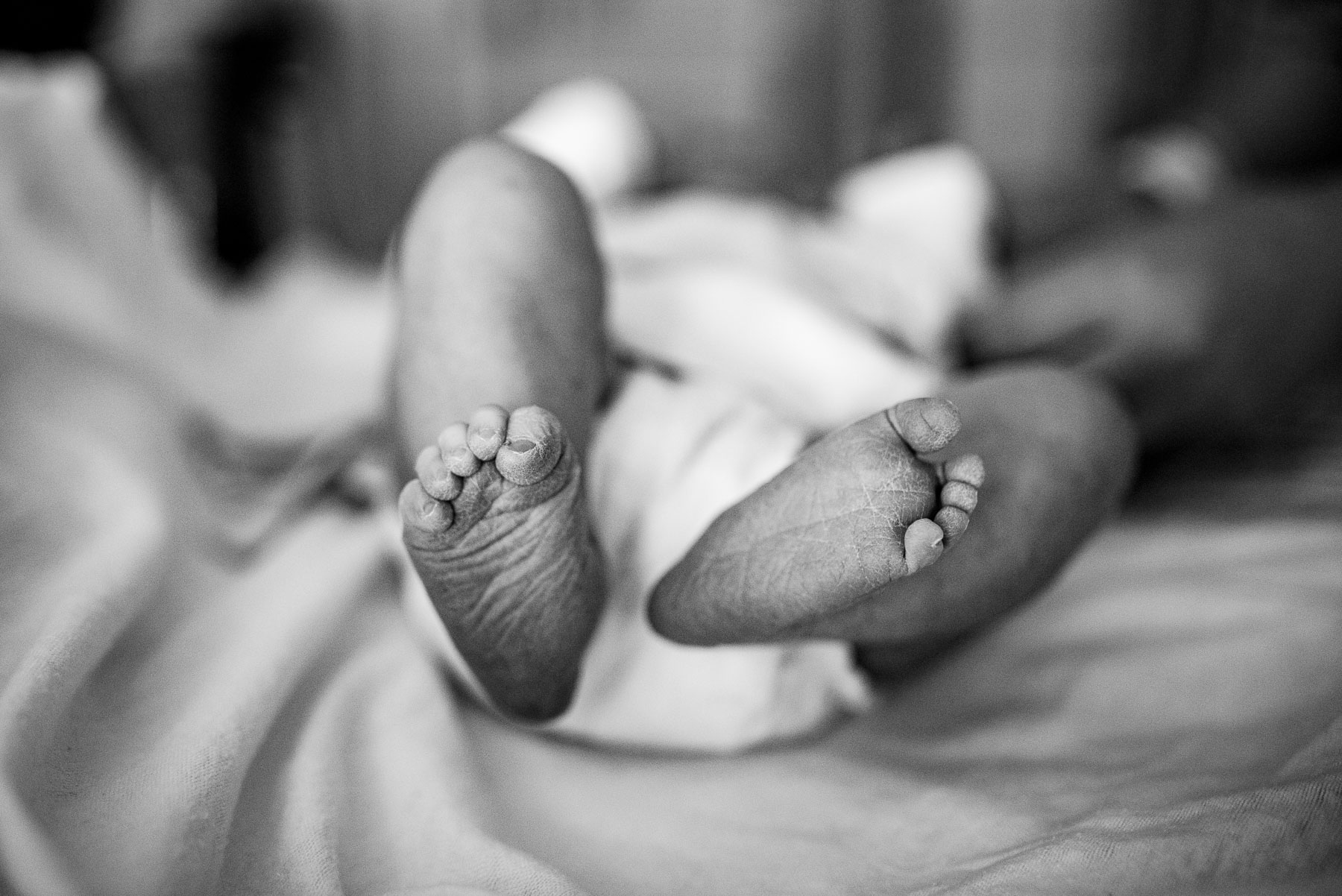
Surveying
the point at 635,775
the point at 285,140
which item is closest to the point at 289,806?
the point at 635,775

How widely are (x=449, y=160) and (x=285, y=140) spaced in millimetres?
1200

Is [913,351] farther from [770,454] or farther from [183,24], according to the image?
[183,24]

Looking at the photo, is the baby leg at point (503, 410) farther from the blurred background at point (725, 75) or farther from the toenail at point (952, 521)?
the blurred background at point (725, 75)

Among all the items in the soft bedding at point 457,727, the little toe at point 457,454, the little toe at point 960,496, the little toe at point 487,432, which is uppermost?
the little toe at point 487,432

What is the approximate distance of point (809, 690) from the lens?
1.97ft

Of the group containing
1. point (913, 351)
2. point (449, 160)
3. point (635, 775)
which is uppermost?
point (449, 160)

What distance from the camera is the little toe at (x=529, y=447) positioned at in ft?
1.44

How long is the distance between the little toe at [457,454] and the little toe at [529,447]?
0.01m

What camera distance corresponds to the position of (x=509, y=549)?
469mm

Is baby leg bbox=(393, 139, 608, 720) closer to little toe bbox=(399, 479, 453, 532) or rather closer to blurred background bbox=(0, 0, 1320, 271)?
little toe bbox=(399, 479, 453, 532)

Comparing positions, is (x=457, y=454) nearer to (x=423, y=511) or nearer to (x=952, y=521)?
(x=423, y=511)

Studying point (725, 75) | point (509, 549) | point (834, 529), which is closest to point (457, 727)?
point (509, 549)

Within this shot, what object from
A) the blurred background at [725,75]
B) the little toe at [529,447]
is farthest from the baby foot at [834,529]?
the blurred background at [725,75]

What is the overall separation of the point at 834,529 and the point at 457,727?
0.87ft
